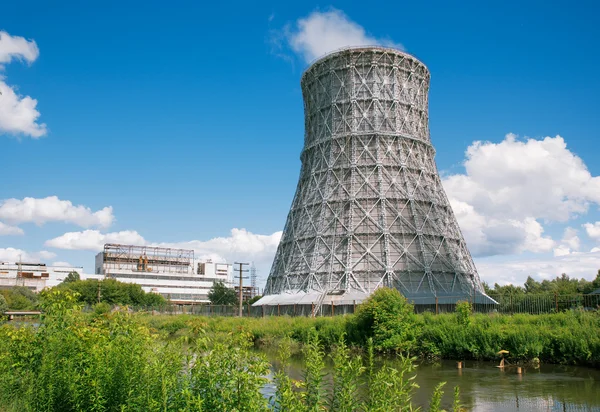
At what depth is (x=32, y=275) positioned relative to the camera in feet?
368

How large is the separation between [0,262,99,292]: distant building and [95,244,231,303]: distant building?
5.57m

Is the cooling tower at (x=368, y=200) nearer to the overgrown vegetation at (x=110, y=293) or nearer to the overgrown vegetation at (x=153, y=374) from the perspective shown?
the overgrown vegetation at (x=153, y=374)

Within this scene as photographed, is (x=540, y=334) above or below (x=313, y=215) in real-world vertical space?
below

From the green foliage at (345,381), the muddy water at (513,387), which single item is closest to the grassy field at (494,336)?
the muddy water at (513,387)

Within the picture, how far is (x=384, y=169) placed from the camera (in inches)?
1645

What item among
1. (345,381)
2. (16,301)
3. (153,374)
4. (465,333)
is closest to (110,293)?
(16,301)

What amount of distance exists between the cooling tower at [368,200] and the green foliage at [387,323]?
10.9m

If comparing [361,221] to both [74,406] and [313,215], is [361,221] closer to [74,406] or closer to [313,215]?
[313,215]

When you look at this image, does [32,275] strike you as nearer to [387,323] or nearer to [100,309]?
[100,309]

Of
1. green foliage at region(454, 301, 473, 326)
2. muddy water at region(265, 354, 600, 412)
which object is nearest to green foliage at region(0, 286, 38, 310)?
green foliage at region(454, 301, 473, 326)

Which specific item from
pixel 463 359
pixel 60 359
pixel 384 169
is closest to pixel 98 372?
pixel 60 359

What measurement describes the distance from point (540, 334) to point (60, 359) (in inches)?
697

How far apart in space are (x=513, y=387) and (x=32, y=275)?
11716 centimetres

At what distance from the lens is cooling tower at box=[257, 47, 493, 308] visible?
38562mm
